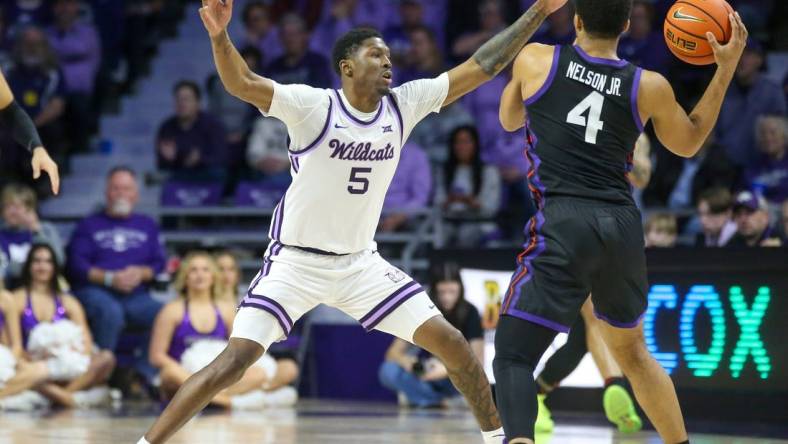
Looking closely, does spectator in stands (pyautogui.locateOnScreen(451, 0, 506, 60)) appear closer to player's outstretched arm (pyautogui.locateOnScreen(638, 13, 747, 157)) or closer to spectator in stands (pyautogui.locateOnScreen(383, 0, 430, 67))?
spectator in stands (pyautogui.locateOnScreen(383, 0, 430, 67))

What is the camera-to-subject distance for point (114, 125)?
1673 cm

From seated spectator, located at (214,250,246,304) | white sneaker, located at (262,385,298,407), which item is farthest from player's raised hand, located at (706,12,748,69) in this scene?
white sneaker, located at (262,385,298,407)

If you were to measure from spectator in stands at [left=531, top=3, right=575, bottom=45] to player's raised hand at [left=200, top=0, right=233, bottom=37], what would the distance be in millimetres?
8128

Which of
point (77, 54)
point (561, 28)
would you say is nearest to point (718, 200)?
point (561, 28)

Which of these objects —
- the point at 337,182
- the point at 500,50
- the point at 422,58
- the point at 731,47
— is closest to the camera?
the point at 731,47

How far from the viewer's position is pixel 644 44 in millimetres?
13195

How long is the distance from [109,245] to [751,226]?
230 inches

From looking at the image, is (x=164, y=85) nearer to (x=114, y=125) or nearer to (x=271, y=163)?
(x=114, y=125)

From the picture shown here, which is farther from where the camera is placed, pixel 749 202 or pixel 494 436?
pixel 749 202

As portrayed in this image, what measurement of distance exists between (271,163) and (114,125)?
3.63 meters

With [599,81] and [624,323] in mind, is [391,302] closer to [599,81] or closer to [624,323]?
[624,323]

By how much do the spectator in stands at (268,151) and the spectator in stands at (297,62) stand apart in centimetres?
60

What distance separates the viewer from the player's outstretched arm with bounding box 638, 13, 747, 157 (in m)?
Answer: 5.59

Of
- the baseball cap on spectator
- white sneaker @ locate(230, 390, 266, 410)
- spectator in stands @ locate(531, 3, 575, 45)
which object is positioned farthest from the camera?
spectator in stands @ locate(531, 3, 575, 45)
